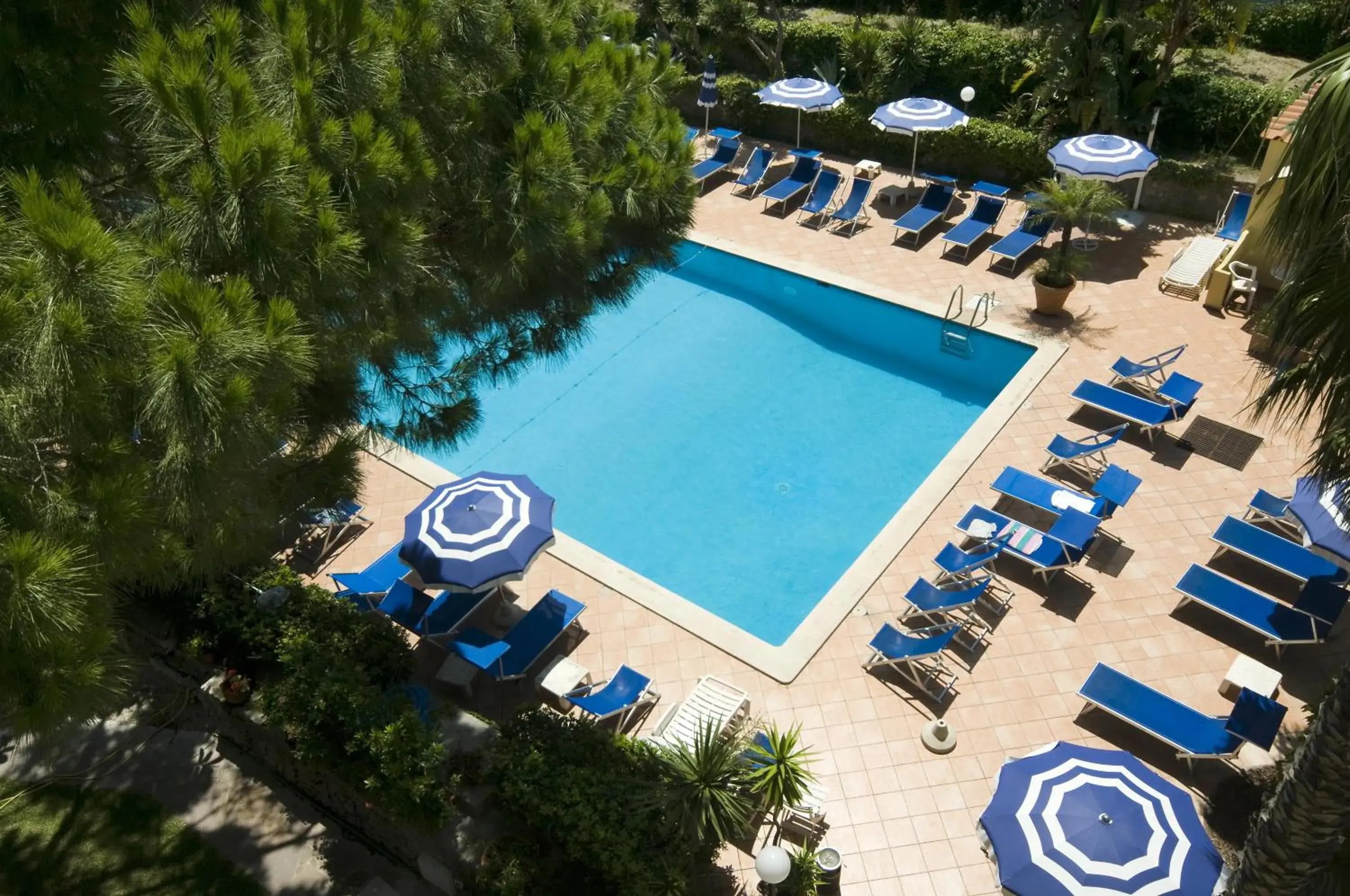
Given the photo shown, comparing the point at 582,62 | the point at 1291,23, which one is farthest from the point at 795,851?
the point at 1291,23

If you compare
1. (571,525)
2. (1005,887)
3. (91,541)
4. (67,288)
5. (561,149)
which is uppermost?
(67,288)

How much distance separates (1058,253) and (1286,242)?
433 inches

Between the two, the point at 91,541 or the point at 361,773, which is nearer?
the point at 91,541

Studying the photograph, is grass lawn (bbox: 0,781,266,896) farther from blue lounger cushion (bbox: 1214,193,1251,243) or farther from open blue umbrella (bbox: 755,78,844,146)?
blue lounger cushion (bbox: 1214,193,1251,243)

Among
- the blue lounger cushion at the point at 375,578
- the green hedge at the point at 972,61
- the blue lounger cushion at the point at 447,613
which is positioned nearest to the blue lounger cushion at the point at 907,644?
the blue lounger cushion at the point at 447,613

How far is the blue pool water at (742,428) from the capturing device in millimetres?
12773

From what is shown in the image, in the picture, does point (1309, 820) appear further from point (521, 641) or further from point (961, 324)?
point (961, 324)

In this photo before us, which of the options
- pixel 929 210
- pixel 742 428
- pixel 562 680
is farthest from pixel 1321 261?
pixel 929 210

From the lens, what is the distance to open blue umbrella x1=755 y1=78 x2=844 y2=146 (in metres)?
20.1

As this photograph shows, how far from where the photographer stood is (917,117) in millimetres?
18719

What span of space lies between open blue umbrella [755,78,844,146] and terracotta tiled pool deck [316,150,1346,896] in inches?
326

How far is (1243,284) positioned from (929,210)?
5.61m

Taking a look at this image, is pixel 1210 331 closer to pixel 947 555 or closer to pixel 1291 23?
pixel 947 555

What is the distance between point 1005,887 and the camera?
748 cm
